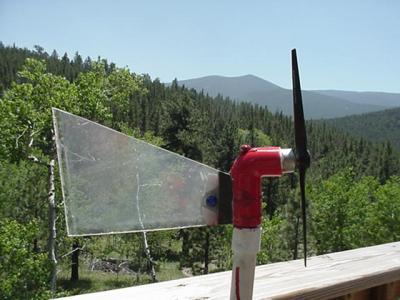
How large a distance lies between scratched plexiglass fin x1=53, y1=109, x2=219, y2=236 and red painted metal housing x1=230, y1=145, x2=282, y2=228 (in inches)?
2.7

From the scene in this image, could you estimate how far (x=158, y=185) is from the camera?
3.40ft

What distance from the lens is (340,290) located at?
1.46 m

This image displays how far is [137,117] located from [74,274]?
37.4m

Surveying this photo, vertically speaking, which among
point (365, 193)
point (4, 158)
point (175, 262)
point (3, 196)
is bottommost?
point (175, 262)

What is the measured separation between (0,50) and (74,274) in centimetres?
7444

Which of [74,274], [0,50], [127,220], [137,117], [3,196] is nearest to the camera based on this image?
[127,220]

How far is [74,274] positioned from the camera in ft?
82.8

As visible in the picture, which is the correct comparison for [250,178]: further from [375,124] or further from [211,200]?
[375,124]

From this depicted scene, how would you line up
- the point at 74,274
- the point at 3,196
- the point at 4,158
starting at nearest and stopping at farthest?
1. the point at 4,158
2. the point at 3,196
3. the point at 74,274

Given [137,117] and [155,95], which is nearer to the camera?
[137,117]

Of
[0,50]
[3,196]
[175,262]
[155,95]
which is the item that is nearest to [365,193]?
[175,262]

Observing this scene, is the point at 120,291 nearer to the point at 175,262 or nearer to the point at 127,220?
the point at 127,220

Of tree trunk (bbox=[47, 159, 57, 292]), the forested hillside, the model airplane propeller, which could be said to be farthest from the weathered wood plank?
tree trunk (bbox=[47, 159, 57, 292])

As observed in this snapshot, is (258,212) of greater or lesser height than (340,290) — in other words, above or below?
above
